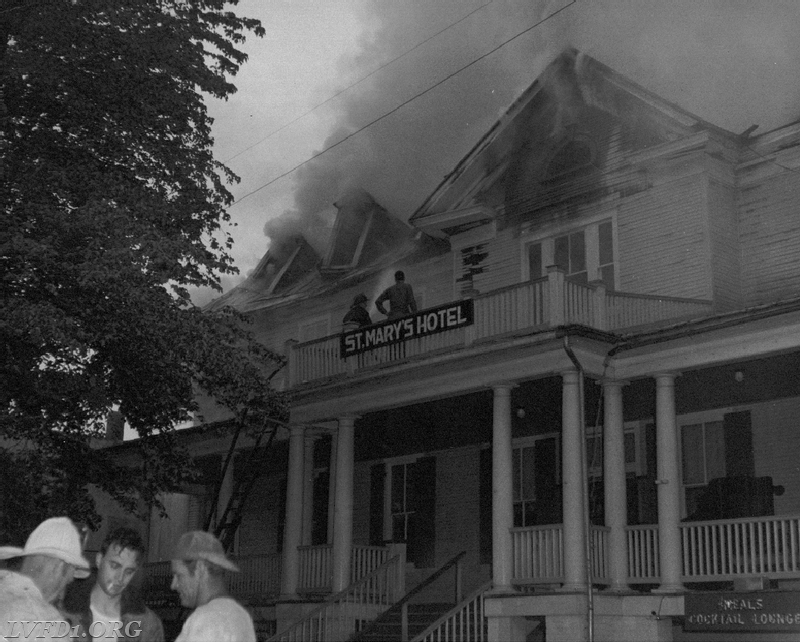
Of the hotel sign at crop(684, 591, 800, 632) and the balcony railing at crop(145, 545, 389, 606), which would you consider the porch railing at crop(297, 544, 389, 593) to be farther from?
the hotel sign at crop(684, 591, 800, 632)

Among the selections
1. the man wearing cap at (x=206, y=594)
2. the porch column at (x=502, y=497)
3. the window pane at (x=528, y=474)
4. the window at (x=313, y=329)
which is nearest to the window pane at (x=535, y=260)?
the window pane at (x=528, y=474)

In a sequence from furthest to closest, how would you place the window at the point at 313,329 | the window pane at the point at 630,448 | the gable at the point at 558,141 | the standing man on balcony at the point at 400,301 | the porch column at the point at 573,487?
the window at the point at 313,329
the standing man on balcony at the point at 400,301
the gable at the point at 558,141
the window pane at the point at 630,448
the porch column at the point at 573,487

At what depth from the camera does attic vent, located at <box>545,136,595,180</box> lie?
19.6 meters

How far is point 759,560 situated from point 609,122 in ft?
28.5

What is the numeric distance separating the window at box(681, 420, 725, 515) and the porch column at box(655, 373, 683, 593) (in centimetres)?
191

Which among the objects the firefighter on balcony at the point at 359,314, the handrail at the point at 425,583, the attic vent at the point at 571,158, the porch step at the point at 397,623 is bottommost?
the porch step at the point at 397,623

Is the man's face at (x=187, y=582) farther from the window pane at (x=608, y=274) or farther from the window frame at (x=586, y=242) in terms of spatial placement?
the window pane at (x=608, y=274)

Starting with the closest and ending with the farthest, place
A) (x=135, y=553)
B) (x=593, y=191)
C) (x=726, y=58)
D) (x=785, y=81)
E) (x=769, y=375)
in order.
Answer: (x=135, y=553), (x=769, y=375), (x=593, y=191), (x=785, y=81), (x=726, y=58)

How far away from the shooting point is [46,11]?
595 inches

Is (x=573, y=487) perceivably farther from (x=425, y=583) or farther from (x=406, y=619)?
(x=406, y=619)

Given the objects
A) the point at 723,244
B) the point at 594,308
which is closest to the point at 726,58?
the point at 723,244

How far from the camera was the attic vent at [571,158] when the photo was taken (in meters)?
19.6

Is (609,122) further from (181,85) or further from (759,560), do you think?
(759,560)

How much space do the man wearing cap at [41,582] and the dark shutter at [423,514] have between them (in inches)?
608
